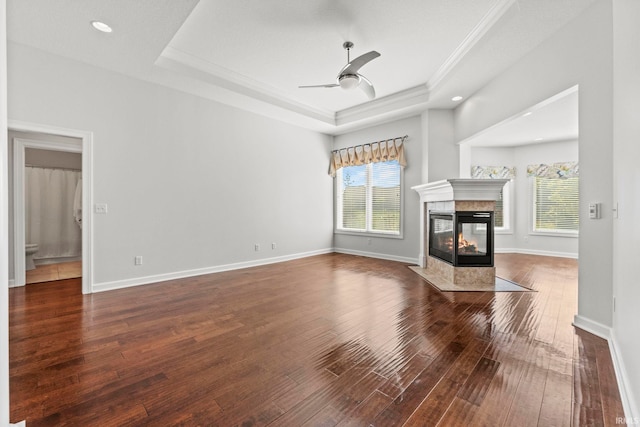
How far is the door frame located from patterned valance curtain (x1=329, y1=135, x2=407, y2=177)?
15.2ft

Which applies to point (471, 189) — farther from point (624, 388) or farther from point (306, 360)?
point (306, 360)

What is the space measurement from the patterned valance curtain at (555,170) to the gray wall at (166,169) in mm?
5757

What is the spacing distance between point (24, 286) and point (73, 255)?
231 centimetres

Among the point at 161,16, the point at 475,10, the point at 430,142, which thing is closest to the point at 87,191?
the point at 161,16

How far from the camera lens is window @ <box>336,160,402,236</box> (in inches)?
236

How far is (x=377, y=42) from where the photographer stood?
11.4 ft

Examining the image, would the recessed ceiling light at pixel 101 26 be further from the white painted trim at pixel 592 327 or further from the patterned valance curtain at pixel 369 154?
the white painted trim at pixel 592 327

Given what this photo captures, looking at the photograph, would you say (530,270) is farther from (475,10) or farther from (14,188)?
(14,188)

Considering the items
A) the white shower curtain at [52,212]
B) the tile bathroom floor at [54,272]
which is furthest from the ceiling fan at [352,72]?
the white shower curtain at [52,212]

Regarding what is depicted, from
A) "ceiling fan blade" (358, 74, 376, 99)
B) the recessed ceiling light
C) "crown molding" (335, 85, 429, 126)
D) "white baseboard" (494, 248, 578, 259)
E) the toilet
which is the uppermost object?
"crown molding" (335, 85, 429, 126)

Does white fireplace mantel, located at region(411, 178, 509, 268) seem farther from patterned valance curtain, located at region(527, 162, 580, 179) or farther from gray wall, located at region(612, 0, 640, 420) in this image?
patterned valance curtain, located at region(527, 162, 580, 179)

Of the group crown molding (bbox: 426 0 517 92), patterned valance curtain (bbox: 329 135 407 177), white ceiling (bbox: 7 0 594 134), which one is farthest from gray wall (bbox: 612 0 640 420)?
patterned valance curtain (bbox: 329 135 407 177)

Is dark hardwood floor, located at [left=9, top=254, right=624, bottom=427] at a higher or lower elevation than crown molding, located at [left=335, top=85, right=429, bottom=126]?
lower

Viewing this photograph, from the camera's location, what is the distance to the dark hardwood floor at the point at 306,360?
4.91 feet
